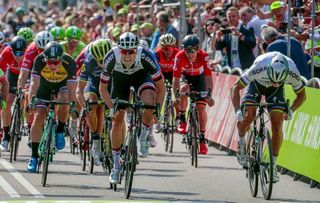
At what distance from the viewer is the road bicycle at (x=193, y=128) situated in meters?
17.9

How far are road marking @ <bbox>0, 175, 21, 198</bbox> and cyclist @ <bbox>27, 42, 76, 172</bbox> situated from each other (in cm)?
90

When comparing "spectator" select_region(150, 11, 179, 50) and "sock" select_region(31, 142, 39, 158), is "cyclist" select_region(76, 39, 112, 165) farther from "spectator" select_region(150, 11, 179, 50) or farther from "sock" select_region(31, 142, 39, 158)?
"spectator" select_region(150, 11, 179, 50)

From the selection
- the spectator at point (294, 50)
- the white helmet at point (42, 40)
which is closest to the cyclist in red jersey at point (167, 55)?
the spectator at point (294, 50)

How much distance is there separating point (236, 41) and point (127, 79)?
679 centimetres

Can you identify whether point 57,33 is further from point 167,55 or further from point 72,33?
point 167,55

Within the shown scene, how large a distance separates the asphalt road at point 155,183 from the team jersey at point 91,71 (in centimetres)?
126

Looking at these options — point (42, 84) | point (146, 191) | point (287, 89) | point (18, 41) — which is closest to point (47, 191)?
point (146, 191)

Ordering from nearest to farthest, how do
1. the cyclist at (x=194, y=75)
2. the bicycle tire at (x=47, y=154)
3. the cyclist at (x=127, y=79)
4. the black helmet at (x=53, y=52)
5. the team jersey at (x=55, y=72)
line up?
the cyclist at (x=127, y=79) < the bicycle tire at (x=47, y=154) < the black helmet at (x=53, y=52) < the team jersey at (x=55, y=72) < the cyclist at (x=194, y=75)

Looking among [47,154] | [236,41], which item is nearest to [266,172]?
[47,154]

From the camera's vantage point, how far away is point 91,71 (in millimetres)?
16797

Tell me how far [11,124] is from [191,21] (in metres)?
8.96

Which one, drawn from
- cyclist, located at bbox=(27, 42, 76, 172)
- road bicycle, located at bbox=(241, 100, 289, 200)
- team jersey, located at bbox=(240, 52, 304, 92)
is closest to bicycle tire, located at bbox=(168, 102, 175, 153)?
cyclist, located at bbox=(27, 42, 76, 172)

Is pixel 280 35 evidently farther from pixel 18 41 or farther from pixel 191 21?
pixel 191 21

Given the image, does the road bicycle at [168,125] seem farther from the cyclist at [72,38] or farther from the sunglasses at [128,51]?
A: the sunglasses at [128,51]
